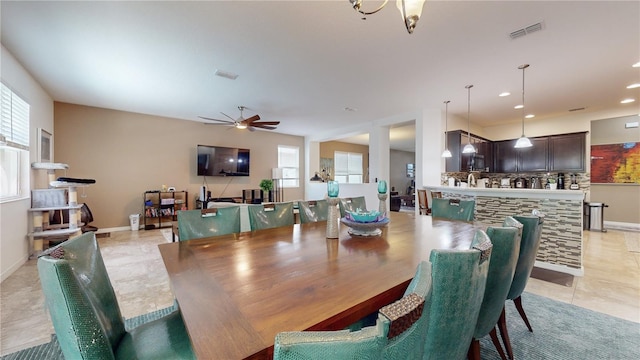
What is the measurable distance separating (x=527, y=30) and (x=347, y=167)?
835cm

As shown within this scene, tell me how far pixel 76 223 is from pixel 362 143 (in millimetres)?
9189

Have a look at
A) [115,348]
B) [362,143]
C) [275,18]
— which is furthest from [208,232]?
[362,143]

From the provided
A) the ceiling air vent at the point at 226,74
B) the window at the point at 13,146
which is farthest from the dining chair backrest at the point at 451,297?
the window at the point at 13,146

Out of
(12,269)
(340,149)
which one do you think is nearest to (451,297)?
(12,269)

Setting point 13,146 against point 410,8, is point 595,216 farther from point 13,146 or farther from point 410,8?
point 13,146

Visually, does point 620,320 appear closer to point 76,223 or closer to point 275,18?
point 275,18

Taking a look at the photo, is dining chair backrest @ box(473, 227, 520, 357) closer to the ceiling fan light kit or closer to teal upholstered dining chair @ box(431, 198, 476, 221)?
the ceiling fan light kit

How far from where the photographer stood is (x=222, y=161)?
6.93 m

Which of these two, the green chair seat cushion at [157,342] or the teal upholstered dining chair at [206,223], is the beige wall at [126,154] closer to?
the teal upholstered dining chair at [206,223]

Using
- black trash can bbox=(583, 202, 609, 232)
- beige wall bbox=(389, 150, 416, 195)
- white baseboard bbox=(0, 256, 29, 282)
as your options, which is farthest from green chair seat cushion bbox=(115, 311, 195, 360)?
beige wall bbox=(389, 150, 416, 195)

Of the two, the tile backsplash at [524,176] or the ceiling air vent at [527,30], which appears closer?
the ceiling air vent at [527,30]

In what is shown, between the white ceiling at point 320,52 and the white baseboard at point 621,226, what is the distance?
286 cm

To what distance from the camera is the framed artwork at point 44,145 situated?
4.09 m

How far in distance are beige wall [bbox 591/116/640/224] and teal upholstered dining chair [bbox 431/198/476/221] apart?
20.5 feet
